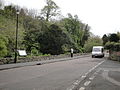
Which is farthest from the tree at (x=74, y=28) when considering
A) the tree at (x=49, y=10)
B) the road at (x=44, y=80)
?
the road at (x=44, y=80)

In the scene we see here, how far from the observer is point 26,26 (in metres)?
51.4

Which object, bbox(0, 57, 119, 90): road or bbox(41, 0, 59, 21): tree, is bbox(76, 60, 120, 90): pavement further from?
bbox(41, 0, 59, 21): tree

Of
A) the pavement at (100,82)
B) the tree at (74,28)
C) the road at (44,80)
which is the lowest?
the pavement at (100,82)

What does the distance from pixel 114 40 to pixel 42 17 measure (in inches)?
832


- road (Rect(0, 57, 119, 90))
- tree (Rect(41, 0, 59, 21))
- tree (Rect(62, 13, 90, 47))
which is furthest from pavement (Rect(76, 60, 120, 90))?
tree (Rect(62, 13, 90, 47))

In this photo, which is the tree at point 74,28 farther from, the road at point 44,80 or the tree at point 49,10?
the road at point 44,80

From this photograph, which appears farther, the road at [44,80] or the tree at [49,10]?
the tree at [49,10]

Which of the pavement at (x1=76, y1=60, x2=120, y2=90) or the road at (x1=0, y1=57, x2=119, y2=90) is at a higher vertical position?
the road at (x1=0, y1=57, x2=119, y2=90)

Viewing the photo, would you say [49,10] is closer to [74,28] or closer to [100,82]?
[74,28]

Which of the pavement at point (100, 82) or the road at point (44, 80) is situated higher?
the road at point (44, 80)

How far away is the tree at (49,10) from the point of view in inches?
2275

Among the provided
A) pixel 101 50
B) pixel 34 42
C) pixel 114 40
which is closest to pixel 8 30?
pixel 34 42

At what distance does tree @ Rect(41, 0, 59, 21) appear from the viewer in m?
57.8

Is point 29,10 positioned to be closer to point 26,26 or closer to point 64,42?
point 26,26
